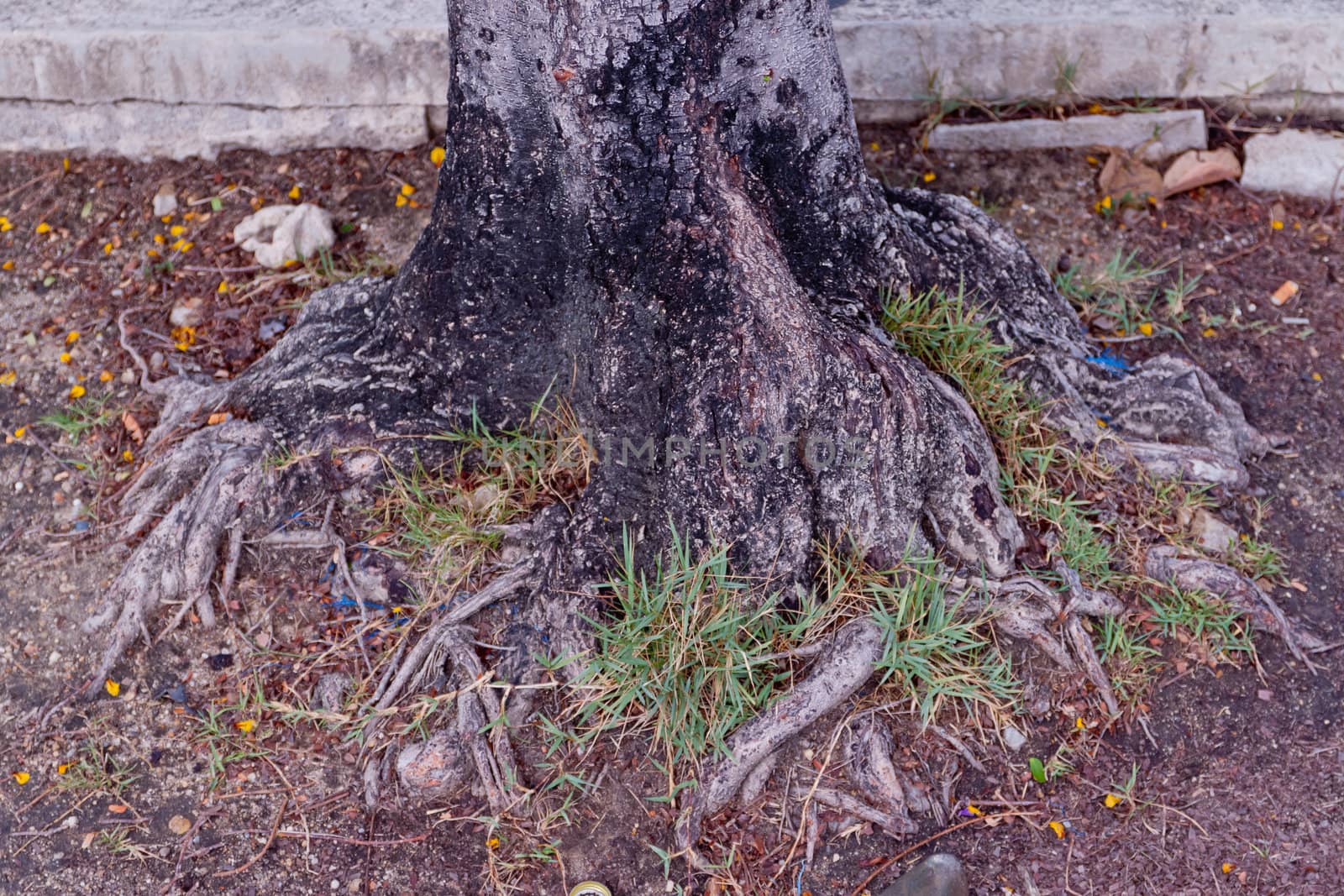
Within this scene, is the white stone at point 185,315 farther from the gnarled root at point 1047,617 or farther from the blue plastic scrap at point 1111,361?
the blue plastic scrap at point 1111,361

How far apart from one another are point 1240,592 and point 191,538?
106 inches

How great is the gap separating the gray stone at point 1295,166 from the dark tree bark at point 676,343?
43.5 inches

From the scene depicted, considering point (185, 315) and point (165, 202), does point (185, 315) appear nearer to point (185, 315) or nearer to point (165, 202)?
point (185, 315)

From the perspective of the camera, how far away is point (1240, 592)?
9.05 ft

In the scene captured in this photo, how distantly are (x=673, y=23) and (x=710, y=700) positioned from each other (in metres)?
1.48

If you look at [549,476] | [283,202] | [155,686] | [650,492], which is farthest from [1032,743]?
[283,202]

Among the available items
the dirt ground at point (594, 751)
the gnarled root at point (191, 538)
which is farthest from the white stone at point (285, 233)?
the gnarled root at point (191, 538)

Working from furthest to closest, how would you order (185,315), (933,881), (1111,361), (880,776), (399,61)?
Result: (399,61) < (185,315) < (1111,361) < (880,776) < (933,881)

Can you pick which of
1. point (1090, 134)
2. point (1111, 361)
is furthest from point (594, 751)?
point (1090, 134)

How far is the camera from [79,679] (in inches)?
110

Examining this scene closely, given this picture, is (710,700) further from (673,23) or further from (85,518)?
(85,518)

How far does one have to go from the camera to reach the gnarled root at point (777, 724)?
94.4 inches

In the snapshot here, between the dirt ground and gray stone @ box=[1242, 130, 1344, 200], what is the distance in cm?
7

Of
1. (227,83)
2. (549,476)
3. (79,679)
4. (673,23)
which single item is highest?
(673,23)
